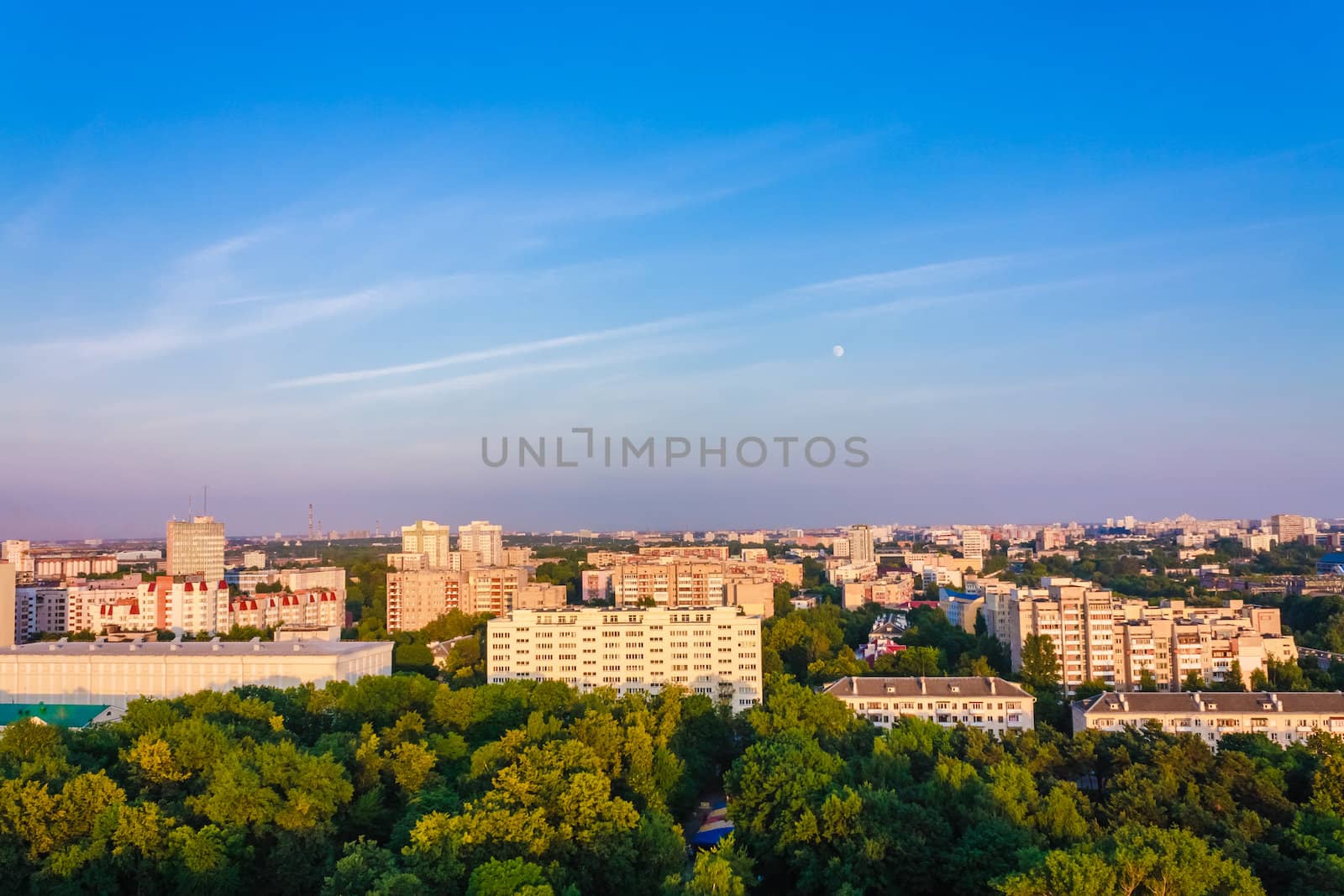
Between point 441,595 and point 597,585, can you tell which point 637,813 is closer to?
point 441,595

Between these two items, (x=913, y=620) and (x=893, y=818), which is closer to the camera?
(x=893, y=818)

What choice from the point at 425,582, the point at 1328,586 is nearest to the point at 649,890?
the point at 425,582

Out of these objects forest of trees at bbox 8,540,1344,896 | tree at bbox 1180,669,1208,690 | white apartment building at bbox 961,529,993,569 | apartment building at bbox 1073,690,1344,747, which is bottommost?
white apartment building at bbox 961,529,993,569

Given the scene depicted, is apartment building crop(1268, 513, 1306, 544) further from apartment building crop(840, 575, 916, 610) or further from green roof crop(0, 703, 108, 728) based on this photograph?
green roof crop(0, 703, 108, 728)

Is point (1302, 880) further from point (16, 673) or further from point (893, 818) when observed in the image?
point (16, 673)

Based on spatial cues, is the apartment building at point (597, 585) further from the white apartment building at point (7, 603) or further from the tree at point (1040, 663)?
the tree at point (1040, 663)

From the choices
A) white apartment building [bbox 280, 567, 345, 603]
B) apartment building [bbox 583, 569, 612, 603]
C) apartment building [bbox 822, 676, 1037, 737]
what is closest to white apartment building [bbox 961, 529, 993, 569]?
Answer: apartment building [bbox 583, 569, 612, 603]

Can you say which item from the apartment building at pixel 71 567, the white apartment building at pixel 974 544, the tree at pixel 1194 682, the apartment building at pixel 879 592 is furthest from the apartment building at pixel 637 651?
the white apartment building at pixel 974 544
